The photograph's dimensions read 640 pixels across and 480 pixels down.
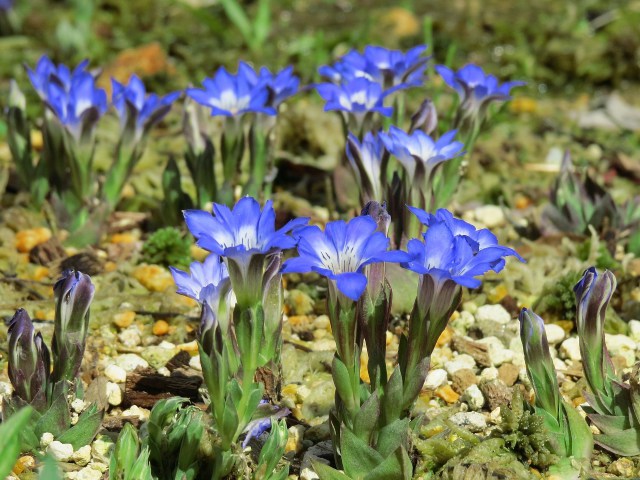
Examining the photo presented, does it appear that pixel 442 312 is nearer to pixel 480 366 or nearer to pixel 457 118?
pixel 480 366

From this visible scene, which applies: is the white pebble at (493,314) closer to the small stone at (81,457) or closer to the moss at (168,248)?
the moss at (168,248)

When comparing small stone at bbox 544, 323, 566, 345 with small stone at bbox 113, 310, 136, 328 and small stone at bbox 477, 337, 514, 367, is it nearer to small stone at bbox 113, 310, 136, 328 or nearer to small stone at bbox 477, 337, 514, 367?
small stone at bbox 477, 337, 514, 367

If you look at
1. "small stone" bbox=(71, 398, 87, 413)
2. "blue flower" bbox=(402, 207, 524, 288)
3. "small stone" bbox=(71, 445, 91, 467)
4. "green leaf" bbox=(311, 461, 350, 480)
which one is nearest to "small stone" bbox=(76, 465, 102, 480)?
"small stone" bbox=(71, 445, 91, 467)

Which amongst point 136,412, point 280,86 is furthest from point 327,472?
point 280,86

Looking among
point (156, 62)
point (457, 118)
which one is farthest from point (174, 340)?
point (156, 62)

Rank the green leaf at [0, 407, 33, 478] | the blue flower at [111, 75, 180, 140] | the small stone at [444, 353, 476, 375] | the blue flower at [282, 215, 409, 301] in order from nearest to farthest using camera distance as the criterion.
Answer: the green leaf at [0, 407, 33, 478], the blue flower at [282, 215, 409, 301], the small stone at [444, 353, 476, 375], the blue flower at [111, 75, 180, 140]

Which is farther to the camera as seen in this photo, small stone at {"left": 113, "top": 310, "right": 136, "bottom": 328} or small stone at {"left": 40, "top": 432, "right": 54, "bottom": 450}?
small stone at {"left": 113, "top": 310, "right": 136, "bottom": 328}
